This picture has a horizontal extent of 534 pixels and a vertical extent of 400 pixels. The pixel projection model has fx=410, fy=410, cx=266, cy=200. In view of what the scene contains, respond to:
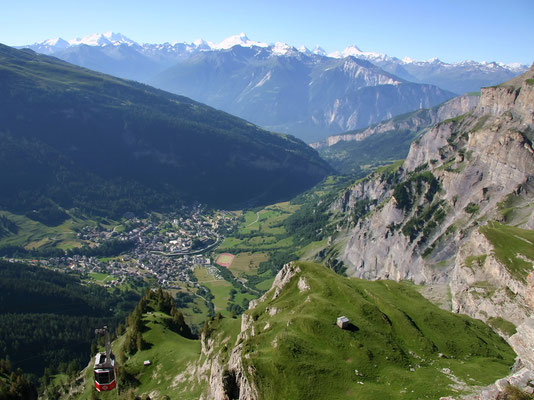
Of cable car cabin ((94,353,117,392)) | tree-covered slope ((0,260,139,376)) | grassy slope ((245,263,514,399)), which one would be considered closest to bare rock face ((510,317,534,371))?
grassy slope ((245,263,514,399))

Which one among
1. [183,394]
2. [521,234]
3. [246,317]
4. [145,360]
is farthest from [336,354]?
[521,234]

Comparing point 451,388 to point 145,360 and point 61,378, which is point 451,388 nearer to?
point 145,360

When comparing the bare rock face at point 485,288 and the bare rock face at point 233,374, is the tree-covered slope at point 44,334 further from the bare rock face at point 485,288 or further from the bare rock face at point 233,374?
the bare rock face at point 485,288

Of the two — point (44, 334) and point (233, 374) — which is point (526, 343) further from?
point (44, 334)

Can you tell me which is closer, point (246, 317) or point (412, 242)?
point (246, 317)

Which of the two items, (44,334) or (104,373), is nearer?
(104,373)

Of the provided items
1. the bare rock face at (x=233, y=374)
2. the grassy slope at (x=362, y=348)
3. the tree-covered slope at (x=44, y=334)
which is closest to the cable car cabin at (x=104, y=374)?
the bare rock face at (x=233, y=374)

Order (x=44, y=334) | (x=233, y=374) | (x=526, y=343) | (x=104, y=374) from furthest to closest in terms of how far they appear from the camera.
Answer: (x=44, y=334) < (x=233, y=374) < (x=104, y=374) < (x=526, y=343)

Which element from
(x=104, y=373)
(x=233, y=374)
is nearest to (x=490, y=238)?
(x=233, y=374)

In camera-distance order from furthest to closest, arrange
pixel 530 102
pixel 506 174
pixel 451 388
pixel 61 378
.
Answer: pixel 530 102
pixel 506 174
pixel 61 378
pixel 451 388
